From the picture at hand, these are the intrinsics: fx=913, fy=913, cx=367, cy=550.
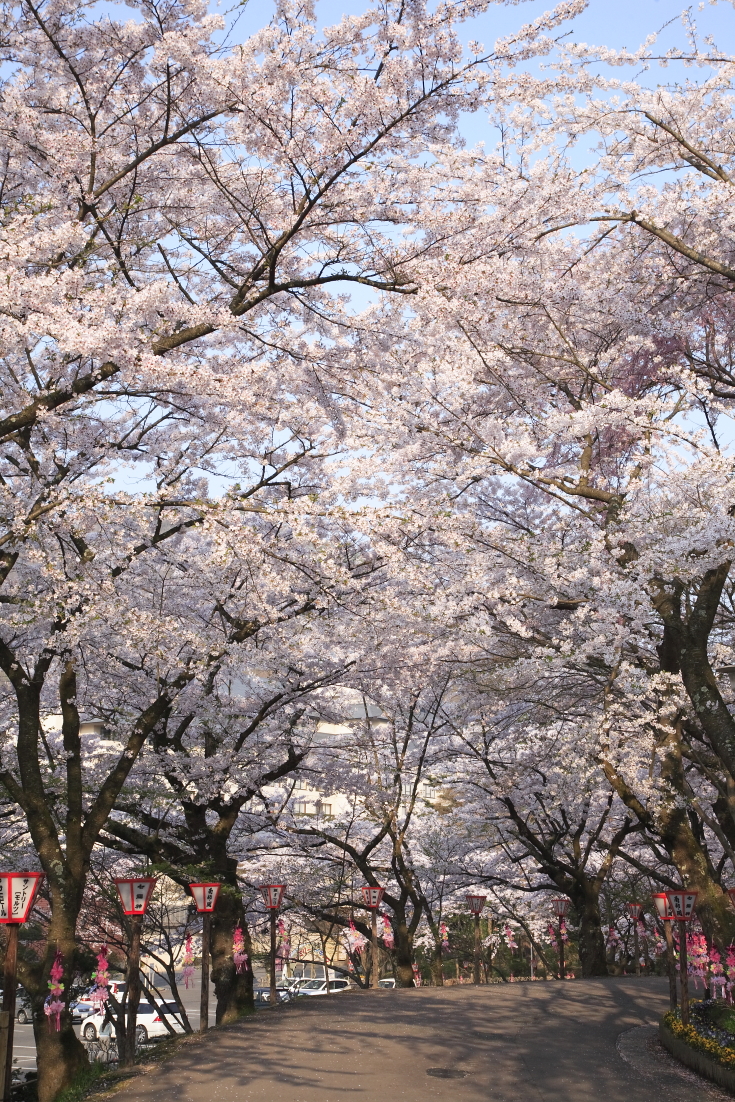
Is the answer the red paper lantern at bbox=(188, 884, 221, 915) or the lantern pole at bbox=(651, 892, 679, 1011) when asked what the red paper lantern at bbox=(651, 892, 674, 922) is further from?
the red paper lantern at bbox=(188, 884, 221, 915)

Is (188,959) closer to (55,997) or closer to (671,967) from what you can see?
(671,967)

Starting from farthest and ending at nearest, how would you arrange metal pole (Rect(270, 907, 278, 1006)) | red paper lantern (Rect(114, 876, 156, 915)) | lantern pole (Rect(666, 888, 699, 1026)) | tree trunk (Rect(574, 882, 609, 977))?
tree trunk (Rect(574, 882, 609, 977))
metal pole (Rect(270, 907, 278, 1006))
lantern pole (Rect(666, 888, 699, 1026))
red paper lantern (Rect(114, 876, 156, 915))

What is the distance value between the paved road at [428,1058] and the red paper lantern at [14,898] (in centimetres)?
181

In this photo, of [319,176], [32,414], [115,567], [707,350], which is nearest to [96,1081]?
A: [115,567]

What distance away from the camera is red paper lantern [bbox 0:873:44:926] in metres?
8.36

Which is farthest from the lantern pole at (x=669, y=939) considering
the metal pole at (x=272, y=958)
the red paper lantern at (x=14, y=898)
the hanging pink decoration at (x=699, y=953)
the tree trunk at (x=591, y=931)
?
the red paper lantern at (x=14, y=898)

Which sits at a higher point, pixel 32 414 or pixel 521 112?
pixel 521 112

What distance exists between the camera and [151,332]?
724 cm

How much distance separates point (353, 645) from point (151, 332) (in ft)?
27.0

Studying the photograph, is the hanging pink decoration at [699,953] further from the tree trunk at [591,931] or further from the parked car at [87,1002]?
the parked car at [87,1002]

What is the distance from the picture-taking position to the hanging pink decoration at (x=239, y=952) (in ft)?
49.3

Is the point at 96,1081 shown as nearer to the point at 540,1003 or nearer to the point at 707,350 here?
the point at 540,1003

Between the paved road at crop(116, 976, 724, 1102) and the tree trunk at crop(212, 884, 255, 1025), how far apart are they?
0.91 m

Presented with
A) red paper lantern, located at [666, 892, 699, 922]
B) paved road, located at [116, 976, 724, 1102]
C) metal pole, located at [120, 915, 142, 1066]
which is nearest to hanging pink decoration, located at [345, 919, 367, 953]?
paved road, located at [116, 976, 724, 1102]
